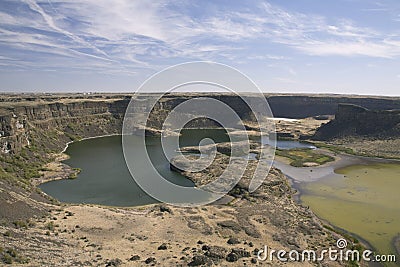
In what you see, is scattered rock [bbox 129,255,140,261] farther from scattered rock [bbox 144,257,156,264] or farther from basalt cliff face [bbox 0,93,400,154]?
basalt cliff face [bbox 0,93,400,154]

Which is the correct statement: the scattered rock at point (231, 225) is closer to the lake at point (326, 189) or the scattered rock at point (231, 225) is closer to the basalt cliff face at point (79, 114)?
the lake at point (326, 189)

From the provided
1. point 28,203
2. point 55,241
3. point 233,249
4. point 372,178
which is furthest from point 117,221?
point 372,178

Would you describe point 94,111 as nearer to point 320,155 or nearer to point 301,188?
point 320,155

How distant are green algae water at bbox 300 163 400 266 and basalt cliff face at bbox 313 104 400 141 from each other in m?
30.5

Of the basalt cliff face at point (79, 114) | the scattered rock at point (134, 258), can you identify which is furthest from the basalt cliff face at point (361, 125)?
the scattered rock at point (134, 258)

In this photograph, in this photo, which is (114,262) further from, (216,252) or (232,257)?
(232,257)

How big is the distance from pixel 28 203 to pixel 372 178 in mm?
52739

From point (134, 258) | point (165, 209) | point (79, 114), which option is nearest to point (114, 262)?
point (134, 258)

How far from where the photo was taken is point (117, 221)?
34812 millimetres

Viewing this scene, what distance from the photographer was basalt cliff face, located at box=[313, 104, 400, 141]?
3558 inches

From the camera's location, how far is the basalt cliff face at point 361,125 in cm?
9038

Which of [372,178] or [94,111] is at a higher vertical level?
[94,111]

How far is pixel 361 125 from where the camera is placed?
96812 millimetres

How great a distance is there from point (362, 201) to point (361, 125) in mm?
58723
